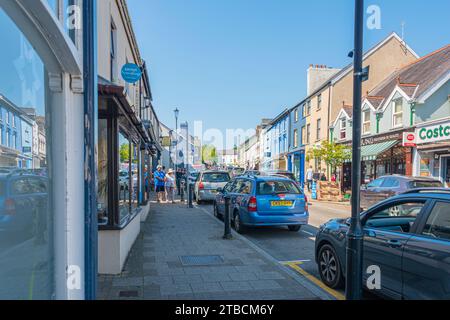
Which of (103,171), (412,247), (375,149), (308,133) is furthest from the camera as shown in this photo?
(308,133)

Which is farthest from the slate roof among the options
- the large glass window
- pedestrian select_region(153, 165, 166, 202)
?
the large glass window

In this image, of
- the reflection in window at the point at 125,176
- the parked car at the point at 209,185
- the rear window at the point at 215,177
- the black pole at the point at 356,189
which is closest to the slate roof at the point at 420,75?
the rear window at the point at 215,177

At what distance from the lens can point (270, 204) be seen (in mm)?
8805

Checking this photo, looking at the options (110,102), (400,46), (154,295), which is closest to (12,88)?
(110,102)

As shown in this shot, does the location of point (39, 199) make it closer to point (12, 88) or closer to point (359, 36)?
point (12, 88)

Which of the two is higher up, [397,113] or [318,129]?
[397,113]

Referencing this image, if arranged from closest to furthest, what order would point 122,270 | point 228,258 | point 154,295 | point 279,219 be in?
point 154,295
point 122,270
point 228,258
point 279,219

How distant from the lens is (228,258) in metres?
6.55

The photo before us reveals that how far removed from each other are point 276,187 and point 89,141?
672 cm

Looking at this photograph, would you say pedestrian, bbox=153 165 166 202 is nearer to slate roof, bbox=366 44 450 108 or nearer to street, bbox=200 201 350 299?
street, bbox=200 201 350 299

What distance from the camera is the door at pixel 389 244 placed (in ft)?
12.8

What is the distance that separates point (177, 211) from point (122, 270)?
8089mm

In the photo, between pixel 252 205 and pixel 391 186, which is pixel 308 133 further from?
pixel 252 205

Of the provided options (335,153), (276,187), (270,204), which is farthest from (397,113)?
(270,204)
